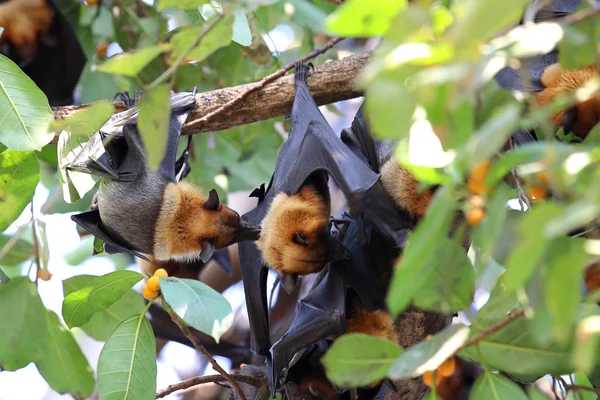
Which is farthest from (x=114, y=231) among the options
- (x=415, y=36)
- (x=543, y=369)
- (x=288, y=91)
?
(x=415, y=36)

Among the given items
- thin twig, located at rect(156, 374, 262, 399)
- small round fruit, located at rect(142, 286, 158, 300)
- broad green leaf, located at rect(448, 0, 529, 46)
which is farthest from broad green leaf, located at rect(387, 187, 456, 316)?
thin twig, located at rect(156, 374, 262, 399)

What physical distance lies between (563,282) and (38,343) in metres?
2.20

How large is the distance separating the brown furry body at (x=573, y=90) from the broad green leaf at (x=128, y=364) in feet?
4.67

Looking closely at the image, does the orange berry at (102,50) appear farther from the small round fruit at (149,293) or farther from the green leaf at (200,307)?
the green leaf at (200,307)

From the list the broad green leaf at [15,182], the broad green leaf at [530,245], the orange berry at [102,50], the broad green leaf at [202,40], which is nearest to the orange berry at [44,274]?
the broad green leaf at [15,182]

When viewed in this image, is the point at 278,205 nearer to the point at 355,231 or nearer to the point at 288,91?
the point at 355,231

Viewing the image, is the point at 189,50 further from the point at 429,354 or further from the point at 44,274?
the point at 44,274

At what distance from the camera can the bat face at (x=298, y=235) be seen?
8.27ft

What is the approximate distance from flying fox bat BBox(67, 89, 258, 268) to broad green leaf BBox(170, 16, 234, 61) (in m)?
1.27

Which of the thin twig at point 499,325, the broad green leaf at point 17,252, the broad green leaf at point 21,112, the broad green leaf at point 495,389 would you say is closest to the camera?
the thin twig at point 499,325

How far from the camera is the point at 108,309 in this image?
305cm

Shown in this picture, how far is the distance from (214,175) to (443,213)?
10.4 feet

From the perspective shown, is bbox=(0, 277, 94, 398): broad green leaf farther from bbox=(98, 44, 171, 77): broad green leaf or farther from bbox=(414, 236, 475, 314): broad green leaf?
bbox=(414, 236, 475, 314): broad green leaf

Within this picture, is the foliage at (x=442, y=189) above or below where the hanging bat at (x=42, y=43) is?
above
